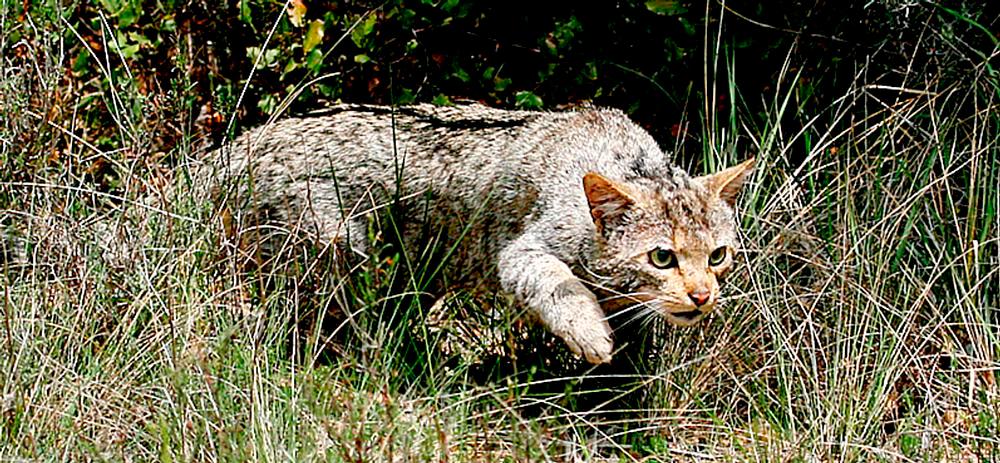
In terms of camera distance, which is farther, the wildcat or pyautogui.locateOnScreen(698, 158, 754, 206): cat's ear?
pyautogui.locateOnScreen(698, 158, 754, 206): cat's ear

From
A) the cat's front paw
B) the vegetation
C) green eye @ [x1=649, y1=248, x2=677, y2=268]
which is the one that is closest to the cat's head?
green eye @ [x1=649, y1=248, x2=677, y2=268]

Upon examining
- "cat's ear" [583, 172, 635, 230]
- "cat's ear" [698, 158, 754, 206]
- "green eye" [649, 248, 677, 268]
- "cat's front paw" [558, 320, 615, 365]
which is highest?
"cat's ear" [583, 172, 635, 230]

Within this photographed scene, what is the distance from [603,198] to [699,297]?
0.47 m

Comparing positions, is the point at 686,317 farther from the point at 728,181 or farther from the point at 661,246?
the point at 728,181

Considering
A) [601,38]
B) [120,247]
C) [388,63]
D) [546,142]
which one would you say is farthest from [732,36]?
[120,247]

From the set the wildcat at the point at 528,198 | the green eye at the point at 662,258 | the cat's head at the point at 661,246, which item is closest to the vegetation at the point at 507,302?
the wildcat at the point at 528,198

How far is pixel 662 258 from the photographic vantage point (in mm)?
4875

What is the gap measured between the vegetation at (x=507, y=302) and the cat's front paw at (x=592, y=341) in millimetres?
191

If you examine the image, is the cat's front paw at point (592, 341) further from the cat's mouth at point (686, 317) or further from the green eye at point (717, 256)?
the green eye at point (717, 256)

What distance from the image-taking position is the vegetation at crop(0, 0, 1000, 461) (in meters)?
4.53

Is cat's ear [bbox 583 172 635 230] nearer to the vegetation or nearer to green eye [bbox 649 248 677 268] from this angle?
green eye [bbox 649 248 677 268]

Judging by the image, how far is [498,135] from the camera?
5633 millimetres

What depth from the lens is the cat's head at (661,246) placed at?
477cm

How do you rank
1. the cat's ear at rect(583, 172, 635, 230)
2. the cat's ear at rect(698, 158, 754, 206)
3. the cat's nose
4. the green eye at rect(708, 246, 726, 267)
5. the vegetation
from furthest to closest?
the cat's ear at rect(698, 158, 754, 206) < the green eye at rect(708, 246, 726, 267) < the cat's ear at rect(583, 172, 635, 230) < the cat's nose < the vegetation
